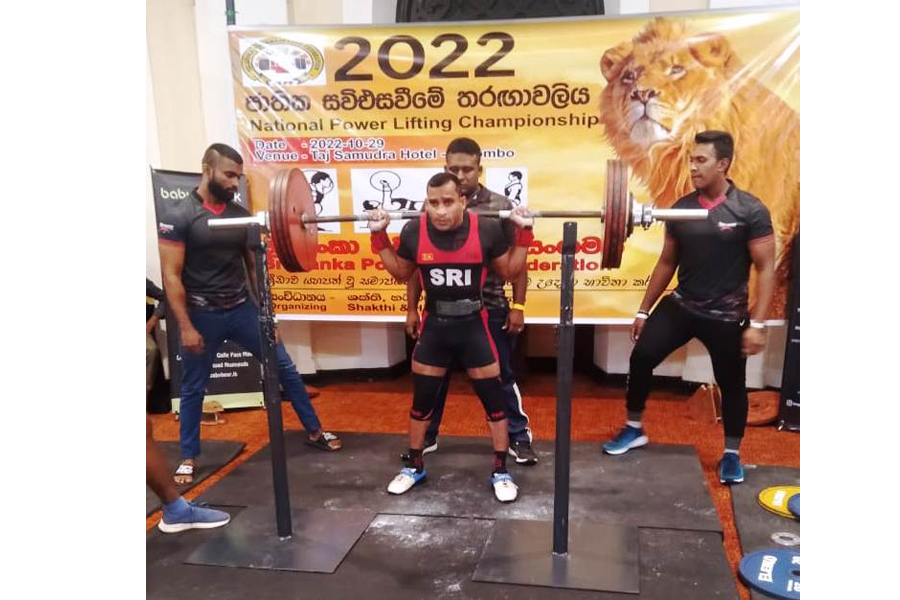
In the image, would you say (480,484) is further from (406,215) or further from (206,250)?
(206,250)

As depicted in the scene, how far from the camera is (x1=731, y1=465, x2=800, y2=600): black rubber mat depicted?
246cm

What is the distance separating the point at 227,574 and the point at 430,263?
4.68 feet

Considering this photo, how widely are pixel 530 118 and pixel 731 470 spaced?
2286 millimetres

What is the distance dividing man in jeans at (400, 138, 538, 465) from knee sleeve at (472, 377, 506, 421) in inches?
9.5

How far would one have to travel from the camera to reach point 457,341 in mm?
2734

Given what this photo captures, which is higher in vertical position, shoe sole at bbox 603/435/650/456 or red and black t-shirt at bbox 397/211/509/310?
red and black t-shirt at bbox 397/211/509/310

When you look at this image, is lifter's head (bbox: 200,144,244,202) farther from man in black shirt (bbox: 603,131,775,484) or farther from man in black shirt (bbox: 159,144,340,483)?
man in black shirt (bbox: 603,131,775,484)

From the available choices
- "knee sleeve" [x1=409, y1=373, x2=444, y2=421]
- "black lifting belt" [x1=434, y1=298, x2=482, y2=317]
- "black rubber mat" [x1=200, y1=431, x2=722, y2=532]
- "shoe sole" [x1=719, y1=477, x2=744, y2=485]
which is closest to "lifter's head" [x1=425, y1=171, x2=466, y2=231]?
"black lifting belt" [x1=434, y1=298, x2=482, y2=317]

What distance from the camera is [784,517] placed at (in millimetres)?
2646

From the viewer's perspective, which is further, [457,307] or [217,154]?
[217,154]

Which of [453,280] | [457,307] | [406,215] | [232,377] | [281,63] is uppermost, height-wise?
[281,63]

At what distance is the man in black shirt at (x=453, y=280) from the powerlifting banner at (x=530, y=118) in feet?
4.12

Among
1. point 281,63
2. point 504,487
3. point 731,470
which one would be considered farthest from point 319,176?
point 731,470

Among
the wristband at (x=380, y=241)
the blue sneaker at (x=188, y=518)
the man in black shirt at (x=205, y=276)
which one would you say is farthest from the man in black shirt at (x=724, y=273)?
the blue sneaker at (x=188, y=518)
